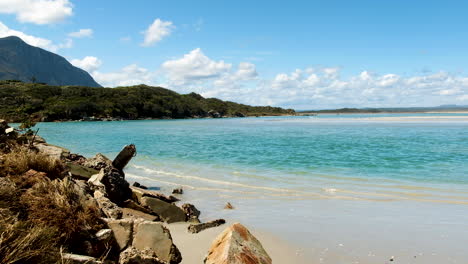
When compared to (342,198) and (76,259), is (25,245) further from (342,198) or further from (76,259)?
(342,198)

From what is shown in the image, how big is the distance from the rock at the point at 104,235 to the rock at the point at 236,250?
1.69 metres

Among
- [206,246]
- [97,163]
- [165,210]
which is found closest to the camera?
[206,246]

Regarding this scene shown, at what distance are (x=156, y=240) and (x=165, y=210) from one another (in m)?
4.02

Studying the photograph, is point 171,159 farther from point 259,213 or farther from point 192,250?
point 192,250

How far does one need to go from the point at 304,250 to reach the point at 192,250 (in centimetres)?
260

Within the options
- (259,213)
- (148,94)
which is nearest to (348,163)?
(259,213)

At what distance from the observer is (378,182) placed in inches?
617

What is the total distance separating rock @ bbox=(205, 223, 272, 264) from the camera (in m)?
4.91

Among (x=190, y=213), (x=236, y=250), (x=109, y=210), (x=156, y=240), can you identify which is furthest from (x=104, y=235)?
(x=190, y=213)

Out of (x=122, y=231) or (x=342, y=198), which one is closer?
(x=122, y=231)

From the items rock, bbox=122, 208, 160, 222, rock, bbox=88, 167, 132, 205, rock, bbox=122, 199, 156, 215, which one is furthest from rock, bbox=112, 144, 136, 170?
rock, bbox=122, 208, 160, 222

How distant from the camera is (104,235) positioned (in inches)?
209

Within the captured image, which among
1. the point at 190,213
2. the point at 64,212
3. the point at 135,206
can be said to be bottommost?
the point at 190,213

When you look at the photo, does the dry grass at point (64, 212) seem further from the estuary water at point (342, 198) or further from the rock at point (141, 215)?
the estuary water at point (342, 198)
